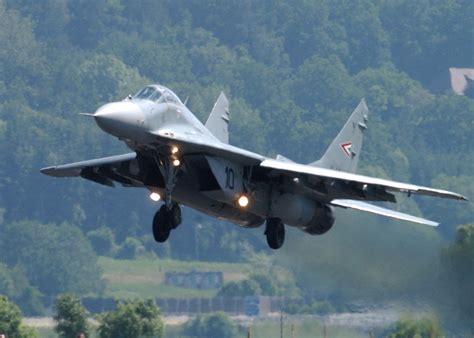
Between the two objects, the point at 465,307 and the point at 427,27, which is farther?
the point at 427,27

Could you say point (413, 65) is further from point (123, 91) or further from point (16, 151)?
point (16, 151)

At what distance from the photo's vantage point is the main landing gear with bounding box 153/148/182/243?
109ft

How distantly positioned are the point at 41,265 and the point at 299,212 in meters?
31.9

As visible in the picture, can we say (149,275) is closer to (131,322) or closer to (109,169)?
(131,322)

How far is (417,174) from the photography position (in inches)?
3228

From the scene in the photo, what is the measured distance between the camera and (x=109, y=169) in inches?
1371

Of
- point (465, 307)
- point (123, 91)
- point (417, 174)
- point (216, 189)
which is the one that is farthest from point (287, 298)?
point (123, 91)

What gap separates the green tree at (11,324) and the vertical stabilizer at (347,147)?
291 inches

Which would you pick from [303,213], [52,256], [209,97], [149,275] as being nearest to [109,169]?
[303,213]

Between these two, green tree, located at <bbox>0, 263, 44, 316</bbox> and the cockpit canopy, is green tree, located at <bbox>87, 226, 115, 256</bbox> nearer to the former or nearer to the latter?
green tree, located at <bbox>0, 263, 44, 316</bbox>

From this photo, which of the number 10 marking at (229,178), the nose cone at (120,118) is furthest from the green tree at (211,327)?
the nose cone at (120,118)

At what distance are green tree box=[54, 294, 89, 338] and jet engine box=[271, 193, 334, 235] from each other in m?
6.82

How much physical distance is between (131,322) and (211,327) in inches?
351

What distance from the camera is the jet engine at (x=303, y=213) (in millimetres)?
35469
